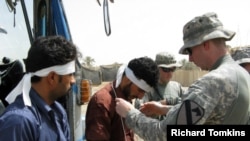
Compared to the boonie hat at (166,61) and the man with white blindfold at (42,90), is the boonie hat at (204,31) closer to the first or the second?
the man with white blindfold at (42,90)

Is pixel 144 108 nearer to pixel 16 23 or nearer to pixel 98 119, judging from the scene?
pixel 98 119

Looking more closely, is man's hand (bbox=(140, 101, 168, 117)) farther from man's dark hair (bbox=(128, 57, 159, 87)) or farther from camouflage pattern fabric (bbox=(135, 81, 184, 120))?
camouflage pattern fabric (bbox=(135, 81, 184, 120))

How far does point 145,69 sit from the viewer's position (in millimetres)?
3002

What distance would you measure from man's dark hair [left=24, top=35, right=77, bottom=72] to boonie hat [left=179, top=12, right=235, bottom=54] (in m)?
0.82

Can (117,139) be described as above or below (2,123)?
below

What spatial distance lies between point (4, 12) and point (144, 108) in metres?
1.91

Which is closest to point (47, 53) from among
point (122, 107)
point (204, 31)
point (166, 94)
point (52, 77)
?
point (52, 77)

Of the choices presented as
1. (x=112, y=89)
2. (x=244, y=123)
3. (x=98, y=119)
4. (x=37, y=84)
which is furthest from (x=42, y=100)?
(x=244, y=123)

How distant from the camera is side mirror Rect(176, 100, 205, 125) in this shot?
2.12 metres

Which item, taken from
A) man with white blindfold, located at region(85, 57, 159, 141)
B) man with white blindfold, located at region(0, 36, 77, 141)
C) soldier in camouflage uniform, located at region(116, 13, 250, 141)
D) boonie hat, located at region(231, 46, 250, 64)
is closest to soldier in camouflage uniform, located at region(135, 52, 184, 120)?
boonie hat, located at region(231, 46, 250, 64)

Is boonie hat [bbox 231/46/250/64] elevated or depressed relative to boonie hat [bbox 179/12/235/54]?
depressed

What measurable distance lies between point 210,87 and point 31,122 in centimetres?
108

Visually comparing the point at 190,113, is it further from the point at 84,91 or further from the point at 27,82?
the point at 84,91

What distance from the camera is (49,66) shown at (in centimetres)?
219
